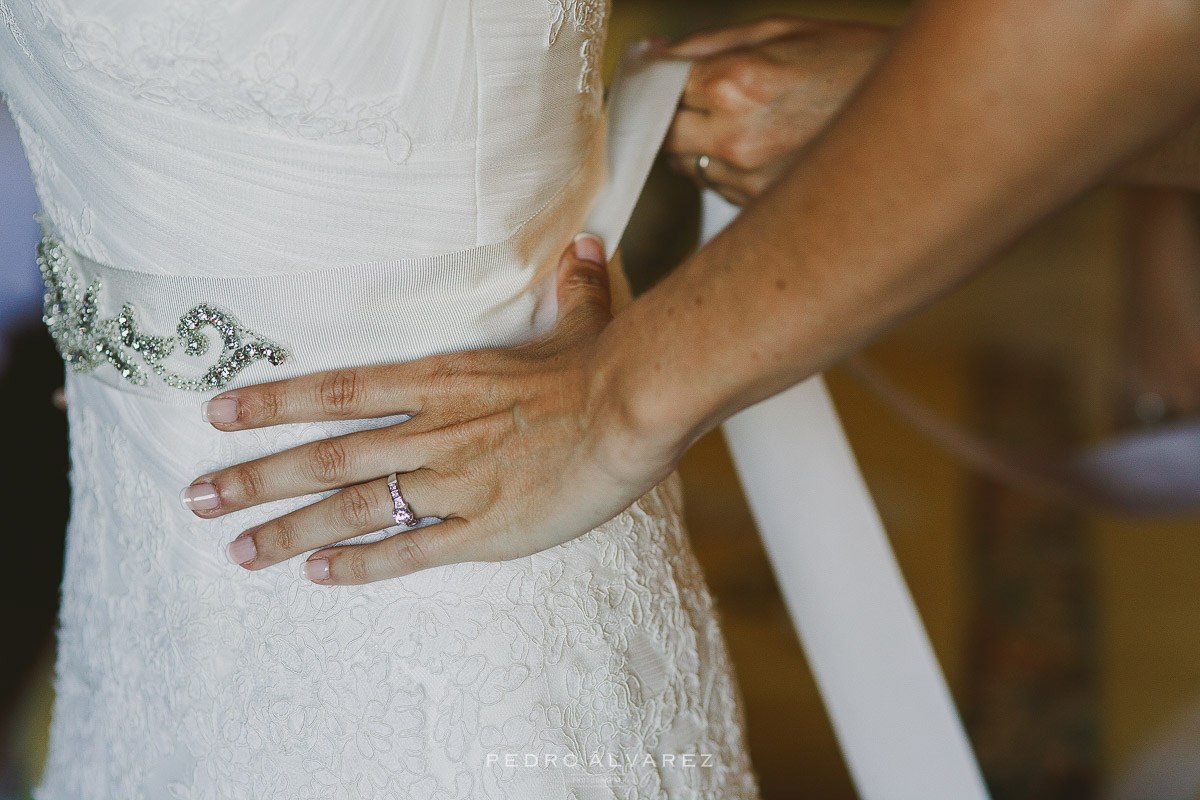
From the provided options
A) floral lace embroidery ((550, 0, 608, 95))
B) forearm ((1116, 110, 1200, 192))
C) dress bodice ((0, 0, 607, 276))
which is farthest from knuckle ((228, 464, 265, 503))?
forearm ((1116, 110, 1200, 192))

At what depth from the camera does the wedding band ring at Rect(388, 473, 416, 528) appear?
656mm

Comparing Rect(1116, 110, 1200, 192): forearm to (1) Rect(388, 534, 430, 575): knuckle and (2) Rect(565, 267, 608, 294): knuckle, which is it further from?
(1) Rect(388, 534, 430, 575): knuckle

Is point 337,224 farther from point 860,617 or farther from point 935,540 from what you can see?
point 935,540

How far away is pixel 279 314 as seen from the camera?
0.63 m

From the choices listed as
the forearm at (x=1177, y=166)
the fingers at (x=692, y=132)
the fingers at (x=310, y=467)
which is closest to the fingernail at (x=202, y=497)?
the fingers at (x=310, y=467)

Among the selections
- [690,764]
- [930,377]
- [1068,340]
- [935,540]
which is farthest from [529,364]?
[1068,340]

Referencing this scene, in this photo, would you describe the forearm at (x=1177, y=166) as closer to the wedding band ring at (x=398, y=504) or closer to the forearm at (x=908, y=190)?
the forearm at (x=908, y=190)

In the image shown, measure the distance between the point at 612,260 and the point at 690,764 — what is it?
15.4 inches

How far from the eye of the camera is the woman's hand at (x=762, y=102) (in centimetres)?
91

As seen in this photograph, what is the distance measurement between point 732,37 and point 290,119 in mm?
555

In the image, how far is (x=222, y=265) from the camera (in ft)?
2.01

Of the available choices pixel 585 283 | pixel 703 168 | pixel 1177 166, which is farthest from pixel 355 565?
pixel 1177 166

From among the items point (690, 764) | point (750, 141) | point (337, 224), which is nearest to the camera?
point (337, 224)

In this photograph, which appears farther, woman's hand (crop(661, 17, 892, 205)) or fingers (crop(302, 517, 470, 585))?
woman's hand (crop(661, 17, 892, 205))
